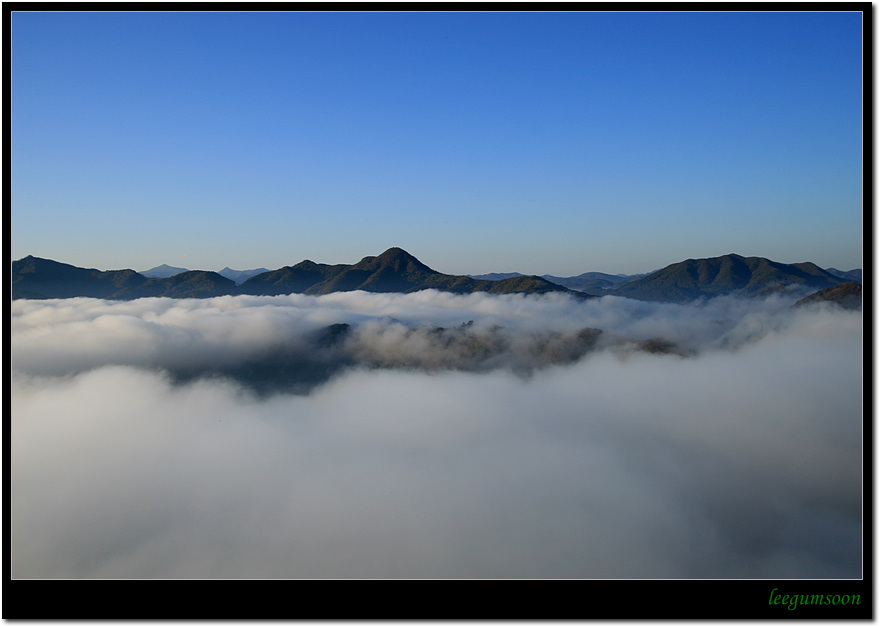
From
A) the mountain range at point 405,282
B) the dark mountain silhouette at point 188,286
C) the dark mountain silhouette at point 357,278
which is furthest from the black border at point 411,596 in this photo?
the dark mountain silhouette at point 357,278

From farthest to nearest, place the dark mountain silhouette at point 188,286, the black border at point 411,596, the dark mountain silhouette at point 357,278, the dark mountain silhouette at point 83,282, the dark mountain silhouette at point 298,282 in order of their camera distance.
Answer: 1. the dark mountain silhouette at point 357,278
2. the dark mountain silhouette at point 188,286
3. the dark mountain silhouette at point 298,282
4. the dark mountain silhouette at point 83,282
5. the black border at point 411,596

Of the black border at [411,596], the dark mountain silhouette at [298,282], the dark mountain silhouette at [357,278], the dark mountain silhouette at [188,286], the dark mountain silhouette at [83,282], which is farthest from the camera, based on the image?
the dark mountain silhouette at [357,278]

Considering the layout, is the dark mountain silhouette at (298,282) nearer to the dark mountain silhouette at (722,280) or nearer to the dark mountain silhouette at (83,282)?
the dark mountain silhouette at (83,282)

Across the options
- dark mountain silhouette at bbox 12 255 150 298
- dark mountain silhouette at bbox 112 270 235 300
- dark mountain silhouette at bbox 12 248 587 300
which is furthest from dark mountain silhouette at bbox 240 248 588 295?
dark mountain silhouette at bbox 12 255 150 298

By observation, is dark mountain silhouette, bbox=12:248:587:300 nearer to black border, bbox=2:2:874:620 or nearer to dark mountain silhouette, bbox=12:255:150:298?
dark mountain silhouette, bbox=12:255:150:298

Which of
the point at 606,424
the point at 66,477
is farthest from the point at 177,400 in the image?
the point at 606,424

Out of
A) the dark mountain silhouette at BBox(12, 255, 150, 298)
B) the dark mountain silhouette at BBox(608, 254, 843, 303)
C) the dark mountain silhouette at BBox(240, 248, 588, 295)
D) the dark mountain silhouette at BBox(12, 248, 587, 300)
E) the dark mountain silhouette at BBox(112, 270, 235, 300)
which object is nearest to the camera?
the dark mountain silhouette at BBox(12, 255, 150, 298)

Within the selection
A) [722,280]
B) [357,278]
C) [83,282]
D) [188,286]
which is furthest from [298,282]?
[722,280]

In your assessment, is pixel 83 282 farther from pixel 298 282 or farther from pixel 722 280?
pixel 722 280
